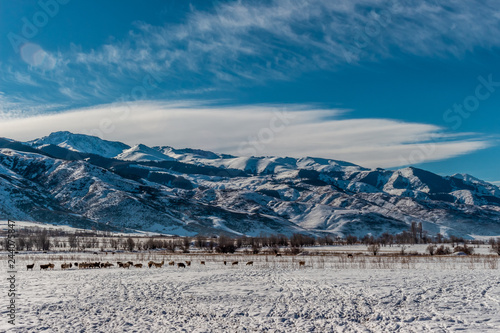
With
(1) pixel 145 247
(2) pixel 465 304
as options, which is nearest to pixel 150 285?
(2) pixel 465 304

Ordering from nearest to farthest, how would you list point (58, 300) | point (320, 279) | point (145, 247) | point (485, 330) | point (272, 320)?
point (485, 330)
point (272, 320)
point (58, 300)
point (320, 279)
point (145, 247)

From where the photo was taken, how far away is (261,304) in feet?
91.5

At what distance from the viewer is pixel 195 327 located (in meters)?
22.1

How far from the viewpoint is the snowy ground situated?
877 inches

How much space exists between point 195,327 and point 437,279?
2580 centimetres

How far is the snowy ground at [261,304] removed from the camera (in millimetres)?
22281

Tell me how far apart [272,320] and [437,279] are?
2192 cm

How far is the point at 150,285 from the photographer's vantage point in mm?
36844

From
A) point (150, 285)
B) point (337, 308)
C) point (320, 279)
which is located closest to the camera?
point (337, 308)

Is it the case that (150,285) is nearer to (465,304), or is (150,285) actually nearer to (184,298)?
(184,298)

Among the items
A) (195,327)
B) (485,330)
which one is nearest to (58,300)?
(195,327)

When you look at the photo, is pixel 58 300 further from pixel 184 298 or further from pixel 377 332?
pixel 377 332

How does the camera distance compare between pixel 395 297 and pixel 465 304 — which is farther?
pixel 395 297

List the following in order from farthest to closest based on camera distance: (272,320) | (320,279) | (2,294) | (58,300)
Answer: (320,279), (2,294), (58,300), (272,320)
